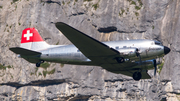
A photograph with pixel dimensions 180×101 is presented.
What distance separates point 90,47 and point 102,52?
1.16 m

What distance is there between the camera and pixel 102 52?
2566cm

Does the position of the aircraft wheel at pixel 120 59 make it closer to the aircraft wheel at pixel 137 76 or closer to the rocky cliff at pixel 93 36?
the aircraft wheel at pixel 137 76

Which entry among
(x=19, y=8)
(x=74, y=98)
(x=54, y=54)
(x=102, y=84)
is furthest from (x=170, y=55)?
(x=19, y=8)

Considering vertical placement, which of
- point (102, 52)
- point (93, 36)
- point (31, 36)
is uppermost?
point (93, 36)

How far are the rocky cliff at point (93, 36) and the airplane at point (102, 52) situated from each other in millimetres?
13068

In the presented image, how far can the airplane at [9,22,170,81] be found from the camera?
24984 mm

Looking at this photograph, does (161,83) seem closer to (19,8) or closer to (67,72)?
(67,72)

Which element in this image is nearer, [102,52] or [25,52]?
[102,52]

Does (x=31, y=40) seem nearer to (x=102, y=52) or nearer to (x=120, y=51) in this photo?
(x=102, y=52)

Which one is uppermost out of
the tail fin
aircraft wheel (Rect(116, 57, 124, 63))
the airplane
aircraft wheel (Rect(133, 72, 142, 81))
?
the tail fin

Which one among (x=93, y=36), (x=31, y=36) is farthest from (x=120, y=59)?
(x=93, y=36)

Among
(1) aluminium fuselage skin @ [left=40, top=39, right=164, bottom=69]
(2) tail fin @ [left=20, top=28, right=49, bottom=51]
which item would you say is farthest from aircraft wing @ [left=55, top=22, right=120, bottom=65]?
(2) tail fin @ [left=20, top=28, right=49, bottom=51]

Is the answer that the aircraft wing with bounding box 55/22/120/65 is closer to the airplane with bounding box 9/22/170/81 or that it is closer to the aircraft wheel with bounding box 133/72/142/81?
the airplane with bounding box 9/22/170/81

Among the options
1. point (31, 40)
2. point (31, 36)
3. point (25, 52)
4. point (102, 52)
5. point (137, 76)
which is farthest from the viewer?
point (31, 36)
